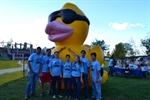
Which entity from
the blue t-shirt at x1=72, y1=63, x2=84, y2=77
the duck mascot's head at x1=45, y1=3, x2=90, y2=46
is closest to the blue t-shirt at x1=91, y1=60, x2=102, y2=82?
the blue t-shirt at x1=72, y1=63, x2=84, y2=77

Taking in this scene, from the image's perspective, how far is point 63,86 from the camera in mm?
6195

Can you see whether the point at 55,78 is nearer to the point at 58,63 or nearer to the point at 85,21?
the point at 58,63

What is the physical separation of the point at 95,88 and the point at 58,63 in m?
1.41

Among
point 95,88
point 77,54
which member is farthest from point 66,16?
point 95,88

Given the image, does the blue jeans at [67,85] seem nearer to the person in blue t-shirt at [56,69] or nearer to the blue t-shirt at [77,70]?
the person in blue t-shirt at [56,69]

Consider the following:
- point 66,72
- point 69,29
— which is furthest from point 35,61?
point 69,29

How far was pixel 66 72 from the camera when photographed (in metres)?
5.62

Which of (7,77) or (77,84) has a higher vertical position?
(77,84)

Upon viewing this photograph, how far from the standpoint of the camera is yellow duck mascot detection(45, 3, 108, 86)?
20.1 ft

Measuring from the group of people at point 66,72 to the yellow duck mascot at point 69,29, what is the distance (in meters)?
0.36

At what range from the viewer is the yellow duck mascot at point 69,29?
6.11 meters

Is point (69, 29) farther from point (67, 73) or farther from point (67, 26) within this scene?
point (67, 73)

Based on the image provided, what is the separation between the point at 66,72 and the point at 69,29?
147cm

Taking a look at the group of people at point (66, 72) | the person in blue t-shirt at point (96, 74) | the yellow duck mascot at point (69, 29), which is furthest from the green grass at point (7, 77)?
the person in blue t-shirt at point (96, 74)
